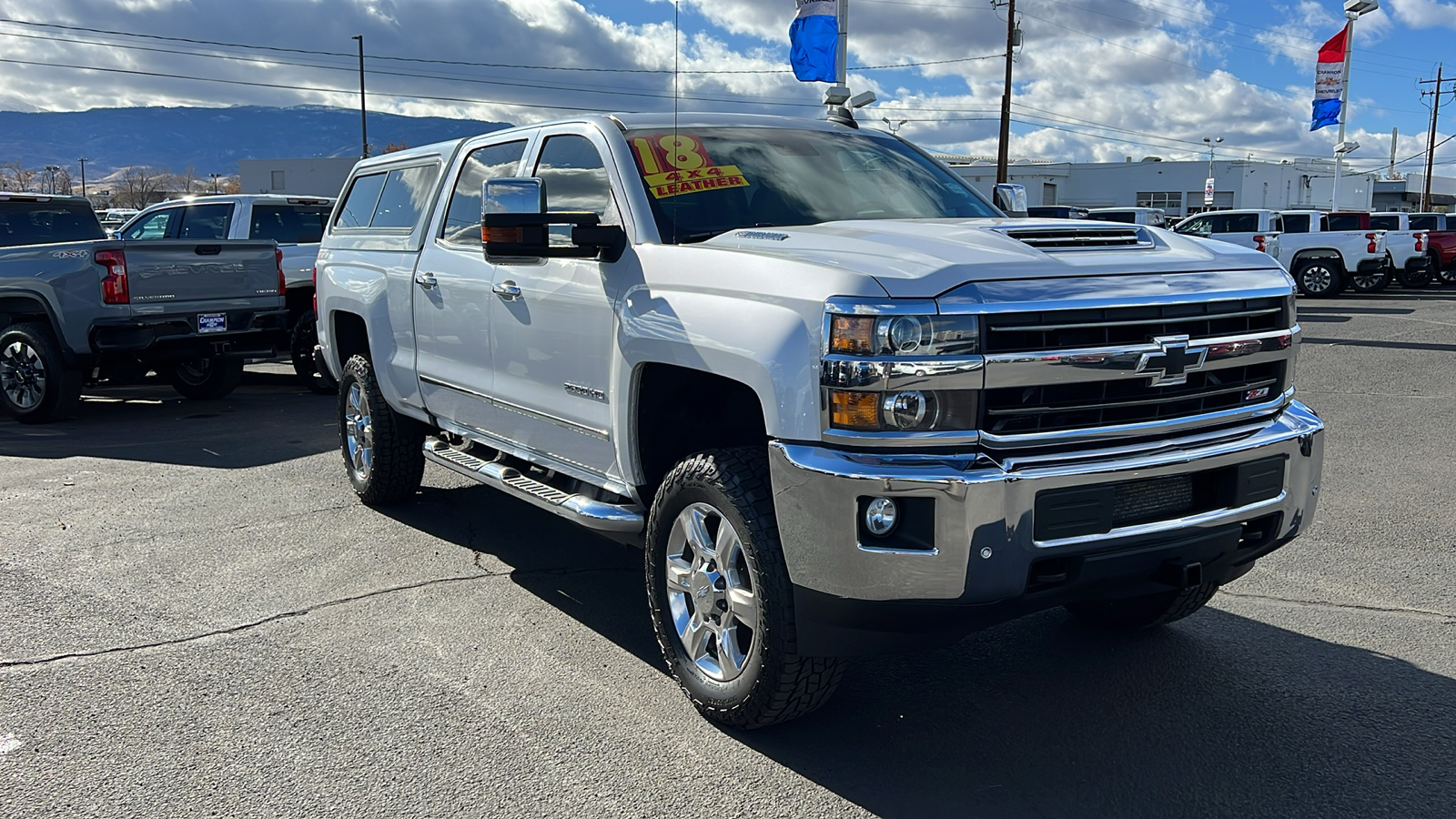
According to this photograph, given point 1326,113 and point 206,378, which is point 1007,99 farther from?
point 206,378

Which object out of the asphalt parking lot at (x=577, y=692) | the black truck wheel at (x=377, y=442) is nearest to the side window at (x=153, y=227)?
the asphalt parking lot at (x=577, y=692)

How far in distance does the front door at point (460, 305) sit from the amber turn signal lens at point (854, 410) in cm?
234

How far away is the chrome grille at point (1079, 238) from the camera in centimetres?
359

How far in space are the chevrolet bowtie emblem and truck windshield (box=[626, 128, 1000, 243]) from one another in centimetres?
146

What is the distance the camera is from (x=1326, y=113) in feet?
115

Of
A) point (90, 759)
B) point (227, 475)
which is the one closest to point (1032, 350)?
point (90, 759)

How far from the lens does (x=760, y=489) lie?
11.2ft

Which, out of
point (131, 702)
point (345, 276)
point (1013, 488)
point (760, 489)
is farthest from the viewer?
point (345, 276)

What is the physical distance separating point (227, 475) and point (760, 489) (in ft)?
17.6

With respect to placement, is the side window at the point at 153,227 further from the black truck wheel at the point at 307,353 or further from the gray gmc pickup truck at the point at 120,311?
the black truck wheel at the point at 307,353

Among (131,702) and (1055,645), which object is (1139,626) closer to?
(1055,645)

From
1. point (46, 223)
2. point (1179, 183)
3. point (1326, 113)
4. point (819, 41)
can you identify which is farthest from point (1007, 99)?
point (1179, 183)

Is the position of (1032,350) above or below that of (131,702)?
above

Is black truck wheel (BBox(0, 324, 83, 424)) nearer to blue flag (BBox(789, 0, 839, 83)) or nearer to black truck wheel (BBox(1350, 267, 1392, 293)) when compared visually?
blue flag (BBox(789, 0, 839, 83))
